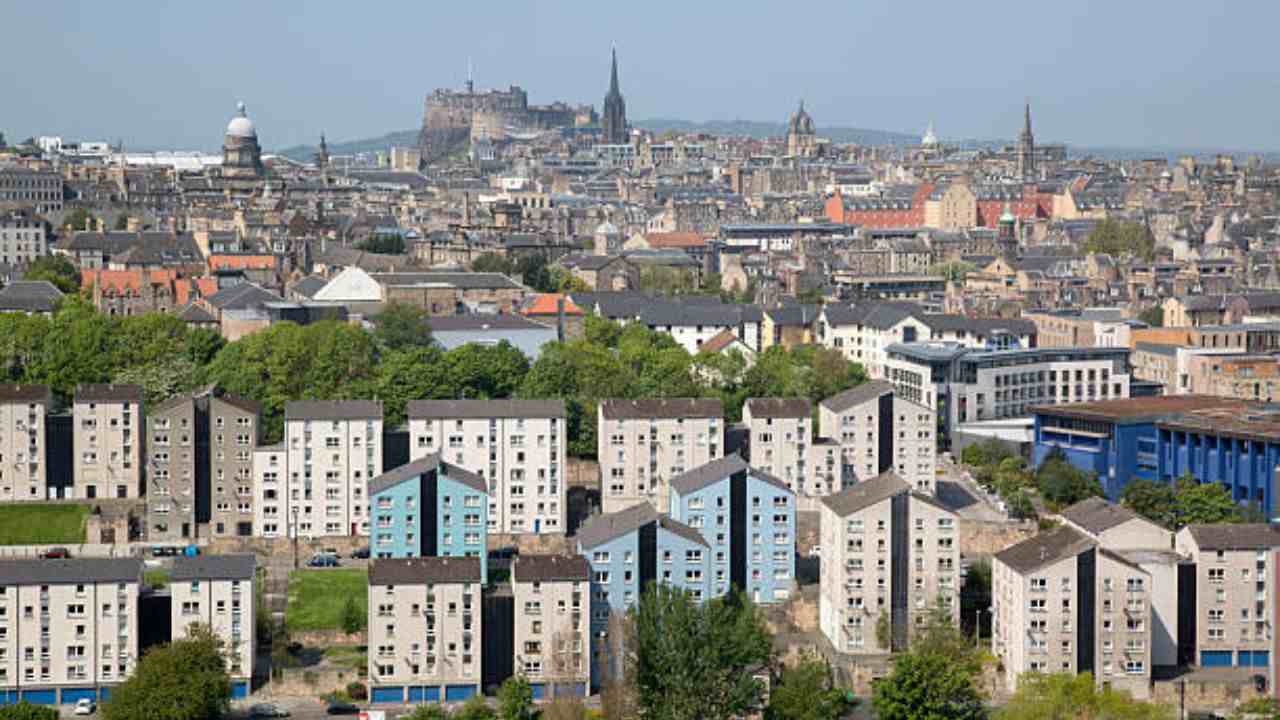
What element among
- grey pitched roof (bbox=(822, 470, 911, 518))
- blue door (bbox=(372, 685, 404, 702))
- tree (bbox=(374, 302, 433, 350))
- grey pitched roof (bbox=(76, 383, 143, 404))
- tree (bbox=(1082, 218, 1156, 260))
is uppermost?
tree (bbox=(1082, 218, 1156, 260))

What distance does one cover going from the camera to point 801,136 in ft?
367

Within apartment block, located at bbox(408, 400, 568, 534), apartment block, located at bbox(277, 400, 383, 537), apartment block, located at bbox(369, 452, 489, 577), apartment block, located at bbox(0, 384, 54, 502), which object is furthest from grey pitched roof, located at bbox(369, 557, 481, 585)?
apartment block, located at bbox(0, 384, 54, 502)

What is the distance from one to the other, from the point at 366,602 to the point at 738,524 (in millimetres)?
4157

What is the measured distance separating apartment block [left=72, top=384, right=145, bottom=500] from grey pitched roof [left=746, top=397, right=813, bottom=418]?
7.94 m

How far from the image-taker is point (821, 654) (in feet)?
79.2

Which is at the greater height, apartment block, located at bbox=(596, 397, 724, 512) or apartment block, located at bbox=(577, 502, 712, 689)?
apartment block, located at bbox=(596, 397, 724, 512)

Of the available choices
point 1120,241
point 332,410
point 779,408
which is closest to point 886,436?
point 779,408

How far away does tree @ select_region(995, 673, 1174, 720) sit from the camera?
67.9 feet

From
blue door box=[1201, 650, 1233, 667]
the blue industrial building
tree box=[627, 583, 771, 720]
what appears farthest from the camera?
the blue industrial building

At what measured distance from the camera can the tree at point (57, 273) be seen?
4616 centimetres

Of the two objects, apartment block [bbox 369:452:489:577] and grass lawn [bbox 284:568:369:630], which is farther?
apartment block [bbox 369:452:489:577]

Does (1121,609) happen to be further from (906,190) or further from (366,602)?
(906,190)

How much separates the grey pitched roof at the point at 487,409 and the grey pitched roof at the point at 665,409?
0.78m

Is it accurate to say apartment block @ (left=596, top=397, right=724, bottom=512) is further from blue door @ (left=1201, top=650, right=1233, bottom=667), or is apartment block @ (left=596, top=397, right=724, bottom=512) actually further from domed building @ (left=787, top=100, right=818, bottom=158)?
domed building @ (left=787, top=100, right=818, bottom=158)
